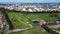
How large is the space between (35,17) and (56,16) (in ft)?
5.01

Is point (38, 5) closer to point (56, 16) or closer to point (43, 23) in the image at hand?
point (56, 16)

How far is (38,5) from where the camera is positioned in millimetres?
18750

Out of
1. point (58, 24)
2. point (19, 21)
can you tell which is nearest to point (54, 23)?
point (58, 24)

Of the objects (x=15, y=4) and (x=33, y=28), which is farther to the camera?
(x=15, y=4)

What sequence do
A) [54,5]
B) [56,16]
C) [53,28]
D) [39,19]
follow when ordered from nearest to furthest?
1. [53,28]
2. [39,19]
3. [56,16]
4. [54,5]

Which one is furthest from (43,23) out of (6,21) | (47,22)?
(6,21)

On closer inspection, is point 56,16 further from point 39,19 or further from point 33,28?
point 33,28

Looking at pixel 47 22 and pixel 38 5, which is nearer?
pixel 47 22

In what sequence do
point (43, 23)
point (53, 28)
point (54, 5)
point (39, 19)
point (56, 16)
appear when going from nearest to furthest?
point (53, 28) < point (43, 23) < point (39, 19) < point (56, 16) < point (54, 5)

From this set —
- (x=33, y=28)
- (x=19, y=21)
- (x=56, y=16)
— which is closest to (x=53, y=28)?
(x=33, y=28)

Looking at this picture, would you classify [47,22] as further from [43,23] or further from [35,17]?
[35,17]

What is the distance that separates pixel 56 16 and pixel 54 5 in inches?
188

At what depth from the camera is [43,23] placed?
1184 cm

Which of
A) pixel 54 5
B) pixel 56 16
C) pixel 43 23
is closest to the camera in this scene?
pixel 43 23
